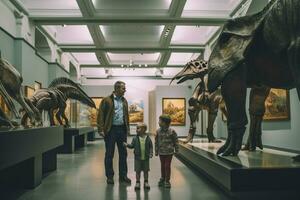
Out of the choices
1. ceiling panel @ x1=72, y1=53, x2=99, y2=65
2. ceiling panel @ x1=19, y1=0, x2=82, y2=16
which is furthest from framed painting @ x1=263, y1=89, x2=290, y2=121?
ceiling panel @ x1=72, y1=53, x2=99, y2=65

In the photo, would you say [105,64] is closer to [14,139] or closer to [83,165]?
[83,165]

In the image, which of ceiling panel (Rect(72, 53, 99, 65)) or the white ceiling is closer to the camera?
the white ceiling

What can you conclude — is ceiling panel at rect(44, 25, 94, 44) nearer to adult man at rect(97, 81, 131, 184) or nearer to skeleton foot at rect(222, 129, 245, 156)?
adult man at rect(97, 81, 131, 184)

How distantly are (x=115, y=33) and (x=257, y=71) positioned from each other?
12823 mm

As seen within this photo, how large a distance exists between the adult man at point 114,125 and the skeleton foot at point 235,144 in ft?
6.80

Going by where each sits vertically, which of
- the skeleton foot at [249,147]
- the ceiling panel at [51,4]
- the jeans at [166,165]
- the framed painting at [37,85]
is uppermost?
the ceiling panel at [51,4]

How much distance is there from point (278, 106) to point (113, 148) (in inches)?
246

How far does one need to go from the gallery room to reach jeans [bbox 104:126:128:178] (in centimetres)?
2

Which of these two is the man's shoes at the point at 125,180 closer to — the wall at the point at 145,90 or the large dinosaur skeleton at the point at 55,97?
the large dinosaur skeleton at the point at 55,97

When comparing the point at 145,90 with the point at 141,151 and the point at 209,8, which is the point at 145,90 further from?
the point at 141,151

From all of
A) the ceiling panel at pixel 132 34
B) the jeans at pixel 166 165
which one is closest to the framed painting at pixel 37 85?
the ceiling panel at pixel 132 34

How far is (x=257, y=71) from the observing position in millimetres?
4457

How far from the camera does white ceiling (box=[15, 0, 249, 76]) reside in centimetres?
1285

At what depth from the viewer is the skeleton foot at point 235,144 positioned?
448 centimetres
